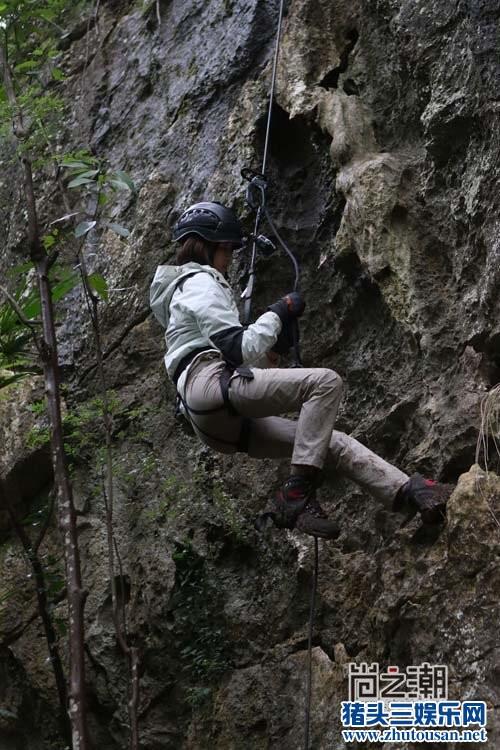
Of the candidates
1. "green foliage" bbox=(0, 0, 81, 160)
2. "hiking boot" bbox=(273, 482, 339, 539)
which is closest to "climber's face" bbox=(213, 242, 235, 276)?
"green foliage" bbox=(0, 0, 81, 160)

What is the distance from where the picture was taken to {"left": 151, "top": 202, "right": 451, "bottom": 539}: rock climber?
207 inches

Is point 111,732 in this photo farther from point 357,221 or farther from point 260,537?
point 357,221

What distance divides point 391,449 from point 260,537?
1.20 m

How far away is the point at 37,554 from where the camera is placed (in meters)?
7.48

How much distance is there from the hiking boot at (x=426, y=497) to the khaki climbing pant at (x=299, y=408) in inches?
2.1

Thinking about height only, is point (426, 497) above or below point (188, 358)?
below

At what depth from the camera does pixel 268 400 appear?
530cm

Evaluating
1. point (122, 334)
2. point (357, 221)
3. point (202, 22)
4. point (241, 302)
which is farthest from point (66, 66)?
point (357, 221)

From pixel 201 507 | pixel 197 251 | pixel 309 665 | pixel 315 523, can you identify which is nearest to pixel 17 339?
pixel 201 507

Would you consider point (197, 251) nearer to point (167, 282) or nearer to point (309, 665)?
point (167, 282)

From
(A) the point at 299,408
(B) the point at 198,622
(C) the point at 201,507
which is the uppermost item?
(A) the point at 299,408

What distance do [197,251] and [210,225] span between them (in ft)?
0.60

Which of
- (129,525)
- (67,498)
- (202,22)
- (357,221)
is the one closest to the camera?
(67,498)

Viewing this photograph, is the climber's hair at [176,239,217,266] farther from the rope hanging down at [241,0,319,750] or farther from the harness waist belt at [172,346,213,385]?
the harness waist belt at [172,346,213,385]
